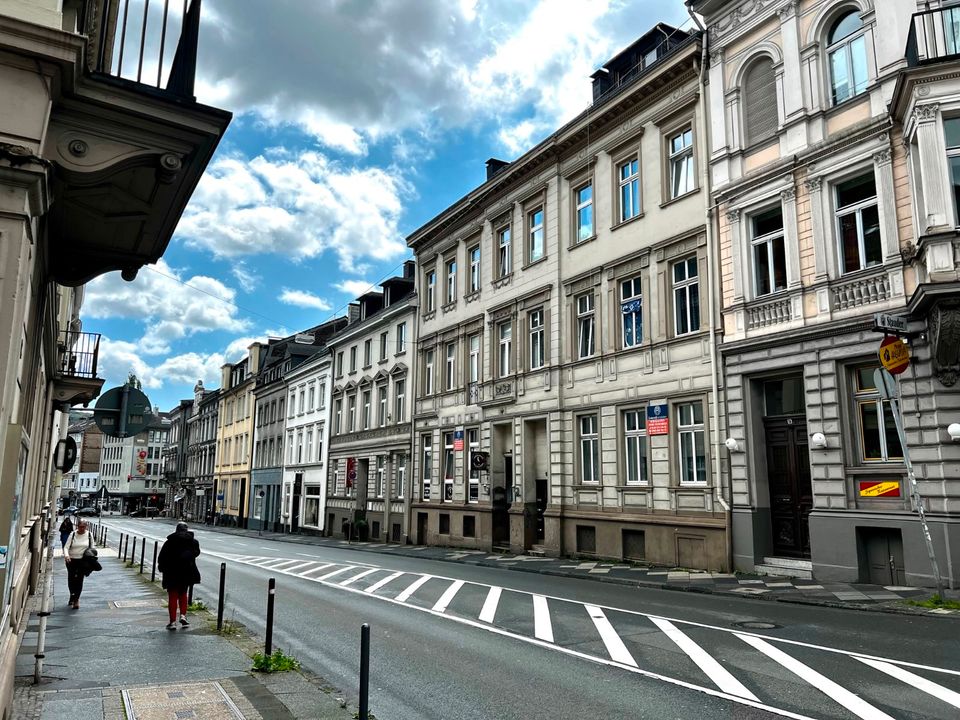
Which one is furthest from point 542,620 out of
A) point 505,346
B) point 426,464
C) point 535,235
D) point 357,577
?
point 426,464

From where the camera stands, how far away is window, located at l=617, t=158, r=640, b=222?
72.9 ft

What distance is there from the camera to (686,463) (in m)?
19.2

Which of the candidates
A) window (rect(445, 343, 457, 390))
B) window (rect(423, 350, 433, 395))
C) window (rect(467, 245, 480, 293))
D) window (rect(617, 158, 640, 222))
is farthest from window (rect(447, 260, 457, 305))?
window (rect(617, 158, 640, 222))

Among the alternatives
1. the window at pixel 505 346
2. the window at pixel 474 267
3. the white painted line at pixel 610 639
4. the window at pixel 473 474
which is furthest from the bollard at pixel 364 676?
the window at pixel 474 267

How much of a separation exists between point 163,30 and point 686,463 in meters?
16.4

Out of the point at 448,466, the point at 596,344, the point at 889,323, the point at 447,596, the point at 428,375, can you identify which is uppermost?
the point at 428,375

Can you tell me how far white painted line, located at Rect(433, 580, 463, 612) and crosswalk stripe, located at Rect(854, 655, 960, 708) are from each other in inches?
261

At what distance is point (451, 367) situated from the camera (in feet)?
104

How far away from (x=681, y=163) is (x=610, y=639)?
15061 mm

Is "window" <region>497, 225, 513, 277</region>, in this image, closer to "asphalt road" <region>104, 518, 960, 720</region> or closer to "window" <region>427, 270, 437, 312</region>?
"window" <region>427, 270, 437, 312</region>

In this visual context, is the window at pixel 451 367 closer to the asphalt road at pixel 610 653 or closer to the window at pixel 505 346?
the window at pixel 505 346

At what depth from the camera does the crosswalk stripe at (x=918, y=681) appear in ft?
21.7

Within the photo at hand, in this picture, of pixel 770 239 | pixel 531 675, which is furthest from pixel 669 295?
pixel 531 675

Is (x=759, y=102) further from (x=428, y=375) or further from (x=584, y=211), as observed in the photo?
(x=428, y=375)
